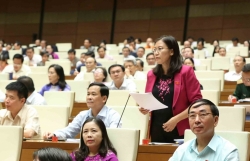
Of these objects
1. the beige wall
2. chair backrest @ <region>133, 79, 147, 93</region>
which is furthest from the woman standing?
the beige wall

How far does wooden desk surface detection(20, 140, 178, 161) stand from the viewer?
3258mm

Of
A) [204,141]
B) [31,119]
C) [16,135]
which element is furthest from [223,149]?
[31,119]

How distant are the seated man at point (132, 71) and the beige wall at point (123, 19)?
5.96 m

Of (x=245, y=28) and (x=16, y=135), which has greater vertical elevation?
(x=245, y=28)

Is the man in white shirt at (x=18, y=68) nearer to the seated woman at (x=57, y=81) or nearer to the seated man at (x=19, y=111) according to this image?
the seated woman at (x=57, y=81)

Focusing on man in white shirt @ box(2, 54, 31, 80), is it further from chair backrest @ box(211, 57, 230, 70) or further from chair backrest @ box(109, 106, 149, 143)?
chair backrest @ box(109, 106, 149, 143)

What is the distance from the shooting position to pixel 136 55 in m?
10.1

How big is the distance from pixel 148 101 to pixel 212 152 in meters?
0.78

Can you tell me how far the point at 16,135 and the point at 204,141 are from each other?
1.26 m

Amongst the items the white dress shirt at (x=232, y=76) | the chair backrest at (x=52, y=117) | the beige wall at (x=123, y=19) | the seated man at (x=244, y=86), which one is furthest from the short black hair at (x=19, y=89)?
the beige wall at (x=123, y=19)

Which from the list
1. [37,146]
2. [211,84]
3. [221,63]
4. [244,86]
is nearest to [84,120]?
[37,146]

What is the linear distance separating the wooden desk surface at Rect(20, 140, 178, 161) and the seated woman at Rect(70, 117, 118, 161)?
0.30 m

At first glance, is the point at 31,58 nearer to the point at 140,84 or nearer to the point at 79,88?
the point at 79,88

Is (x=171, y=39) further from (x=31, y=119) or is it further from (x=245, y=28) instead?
(x=245, y=28)
